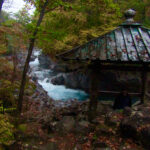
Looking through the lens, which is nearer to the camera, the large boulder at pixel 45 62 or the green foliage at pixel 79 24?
the green foliage at pixel 79 24

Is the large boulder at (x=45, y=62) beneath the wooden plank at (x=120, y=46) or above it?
above

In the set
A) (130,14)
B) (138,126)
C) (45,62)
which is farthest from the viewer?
(45,62)

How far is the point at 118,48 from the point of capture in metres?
4.75

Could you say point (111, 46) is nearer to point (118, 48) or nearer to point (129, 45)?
point (118, 48)

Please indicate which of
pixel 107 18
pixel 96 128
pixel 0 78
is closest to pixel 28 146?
pixel 96 128

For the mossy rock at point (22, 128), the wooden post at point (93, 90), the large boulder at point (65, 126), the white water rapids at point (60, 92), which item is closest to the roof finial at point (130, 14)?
the wooden post at point (93, 90)

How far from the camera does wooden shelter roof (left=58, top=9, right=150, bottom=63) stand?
4477mm


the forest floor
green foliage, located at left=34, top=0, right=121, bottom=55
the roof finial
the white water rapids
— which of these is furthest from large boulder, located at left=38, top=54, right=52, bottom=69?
the roof finial

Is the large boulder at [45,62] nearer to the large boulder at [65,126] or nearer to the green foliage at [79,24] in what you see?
the green foliage at [79,24]

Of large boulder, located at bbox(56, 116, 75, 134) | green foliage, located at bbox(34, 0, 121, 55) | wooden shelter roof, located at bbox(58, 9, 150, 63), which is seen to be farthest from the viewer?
green foliage, located at bbox(34, 0, 121, 55)

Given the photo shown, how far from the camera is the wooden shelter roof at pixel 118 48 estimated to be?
14.7ft

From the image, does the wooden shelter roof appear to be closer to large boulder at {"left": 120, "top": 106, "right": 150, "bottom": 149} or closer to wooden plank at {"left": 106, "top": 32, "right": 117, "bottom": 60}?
wooden plank at {"left": 106, "top": 32, "right": 117, "bottom": 60}

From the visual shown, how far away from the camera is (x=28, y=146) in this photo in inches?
193

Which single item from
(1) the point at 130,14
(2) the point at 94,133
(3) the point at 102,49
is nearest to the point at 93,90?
(2) the point at 94,133
